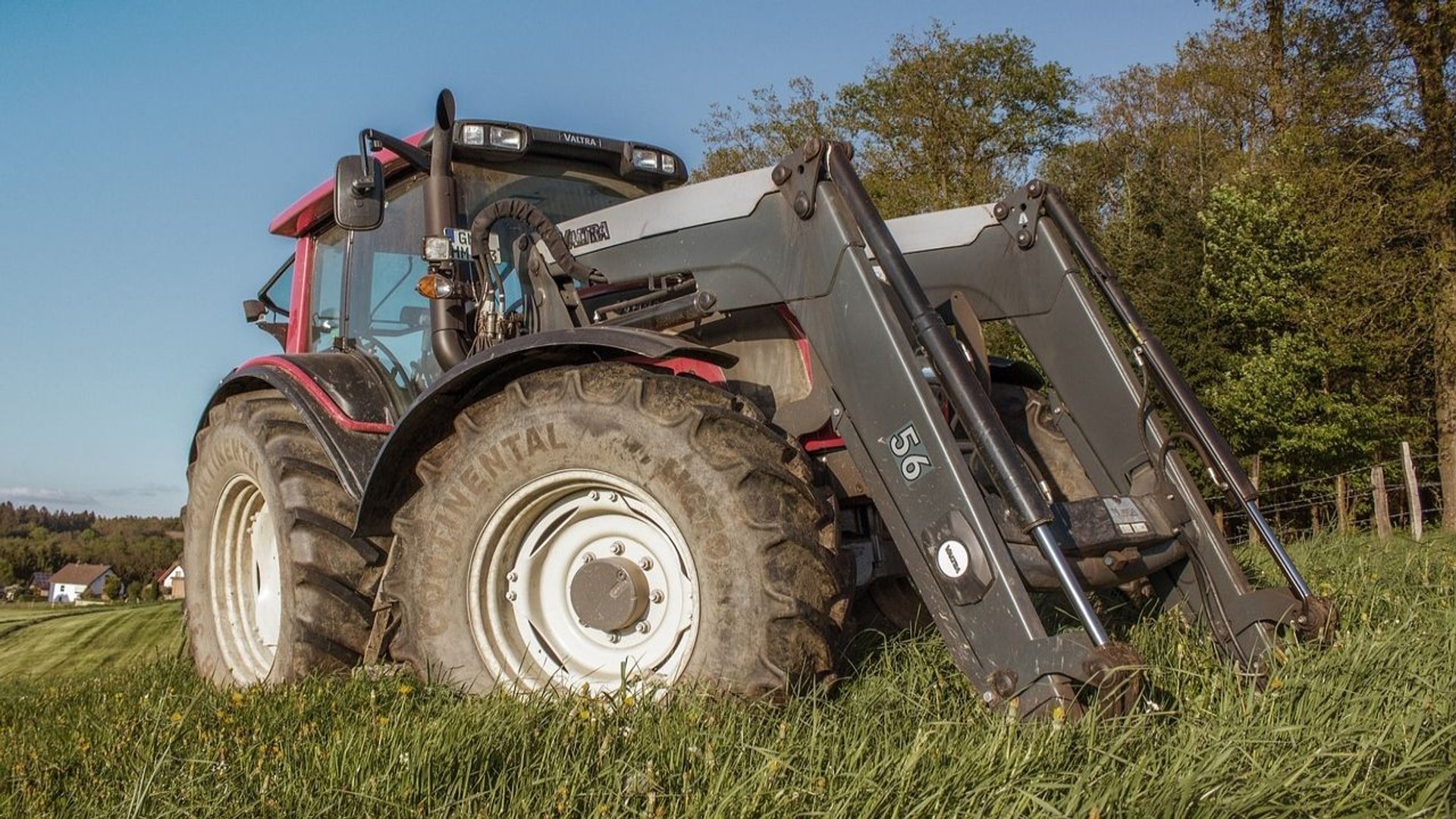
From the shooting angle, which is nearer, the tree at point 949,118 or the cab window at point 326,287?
the cab window at point 326,287

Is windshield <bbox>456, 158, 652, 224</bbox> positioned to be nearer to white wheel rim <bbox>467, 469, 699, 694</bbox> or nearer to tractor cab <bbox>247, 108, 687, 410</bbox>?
tractor cab <bbox>247, 108, 687, 410</bbox>

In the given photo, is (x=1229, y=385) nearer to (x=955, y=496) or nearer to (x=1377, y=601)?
(x=1377, y=601)

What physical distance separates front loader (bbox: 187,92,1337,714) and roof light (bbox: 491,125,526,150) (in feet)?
0.05

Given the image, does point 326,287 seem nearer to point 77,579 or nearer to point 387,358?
point 387,358

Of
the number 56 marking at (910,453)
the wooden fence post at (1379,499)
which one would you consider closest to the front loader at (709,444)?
the number 56 marking at (910,453)

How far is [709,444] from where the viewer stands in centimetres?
349

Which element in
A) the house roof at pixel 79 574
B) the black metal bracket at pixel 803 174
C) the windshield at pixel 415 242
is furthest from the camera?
the house roof at pixel 79 574

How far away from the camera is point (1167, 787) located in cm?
228

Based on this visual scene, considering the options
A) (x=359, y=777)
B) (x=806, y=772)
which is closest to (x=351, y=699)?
(x=359, y=777)

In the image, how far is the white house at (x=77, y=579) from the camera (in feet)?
332

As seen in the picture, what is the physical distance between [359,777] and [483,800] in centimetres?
32

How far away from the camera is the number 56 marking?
131 inches

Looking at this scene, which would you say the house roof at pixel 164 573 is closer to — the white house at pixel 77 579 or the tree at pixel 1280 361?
the white house at pixel 77 579

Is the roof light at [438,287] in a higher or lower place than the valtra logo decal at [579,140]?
lower
